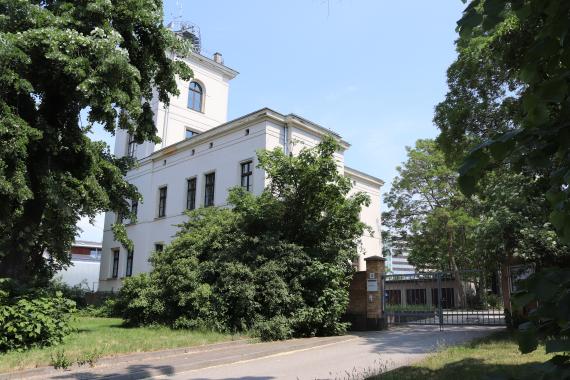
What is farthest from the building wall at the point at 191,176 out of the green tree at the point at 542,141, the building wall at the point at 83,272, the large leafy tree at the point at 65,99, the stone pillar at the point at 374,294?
the green tree at the point at 542,141

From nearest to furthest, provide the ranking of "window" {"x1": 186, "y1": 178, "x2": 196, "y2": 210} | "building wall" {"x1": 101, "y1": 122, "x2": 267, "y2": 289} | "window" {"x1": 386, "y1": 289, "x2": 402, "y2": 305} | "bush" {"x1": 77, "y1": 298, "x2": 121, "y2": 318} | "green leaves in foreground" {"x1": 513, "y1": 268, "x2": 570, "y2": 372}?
"green leaves in foreground" {"x1": 513, "y1": 268, "x2": 570, "y2": 372} < "window" {"x1": 386, "y1": 289, "x2": 402, "y2": 305} < "bush" {"x1": 77, "y1": 298, "x2": 121, "y2": 318} < "building wall" {"x1": 101, "y1": 122, "x2": 267, "y2": 289} < "window" {"x1": 186, "y1": 178, "x2": 196, "y2": 210}

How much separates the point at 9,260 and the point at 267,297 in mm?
7442

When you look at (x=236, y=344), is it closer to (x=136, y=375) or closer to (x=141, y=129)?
(x=136, y=375)

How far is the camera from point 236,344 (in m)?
13.0

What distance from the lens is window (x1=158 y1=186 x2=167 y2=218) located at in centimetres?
3071

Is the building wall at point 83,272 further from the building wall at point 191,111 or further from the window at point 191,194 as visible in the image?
the window at point 191,194

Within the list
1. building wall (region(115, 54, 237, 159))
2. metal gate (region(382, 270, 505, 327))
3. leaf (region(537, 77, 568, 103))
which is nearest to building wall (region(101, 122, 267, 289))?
building wall (region(115, 54, 237, 159))

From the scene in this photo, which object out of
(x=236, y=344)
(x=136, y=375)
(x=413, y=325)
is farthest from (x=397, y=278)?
(x=136, y=375)

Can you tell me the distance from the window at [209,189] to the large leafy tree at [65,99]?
37.9ft

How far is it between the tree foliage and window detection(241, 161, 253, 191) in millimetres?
6120

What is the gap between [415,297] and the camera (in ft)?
68.8

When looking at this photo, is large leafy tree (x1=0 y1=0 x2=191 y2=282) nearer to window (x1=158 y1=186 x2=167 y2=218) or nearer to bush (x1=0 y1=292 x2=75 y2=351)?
bush (x1=0 y1=292 x2=75 y2=351)

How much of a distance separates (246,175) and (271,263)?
10080 millimetres

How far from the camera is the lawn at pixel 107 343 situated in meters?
9.38
